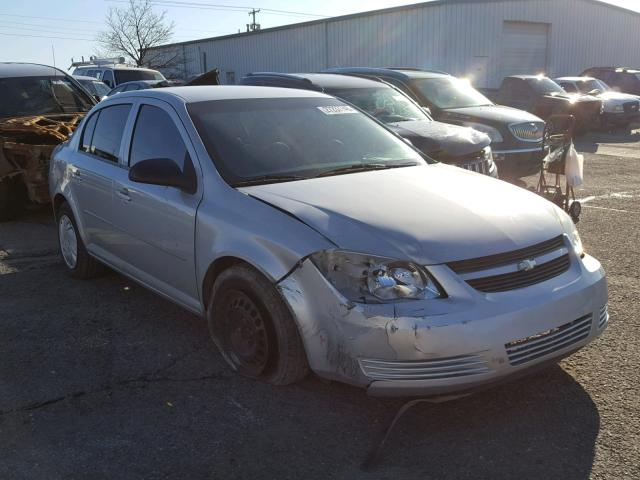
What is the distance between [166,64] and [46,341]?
149 feet

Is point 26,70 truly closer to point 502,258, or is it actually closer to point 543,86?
point 502,258

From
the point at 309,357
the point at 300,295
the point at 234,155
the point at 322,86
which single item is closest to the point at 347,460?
the point at 309,357

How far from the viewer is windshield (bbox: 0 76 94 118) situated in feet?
28.7

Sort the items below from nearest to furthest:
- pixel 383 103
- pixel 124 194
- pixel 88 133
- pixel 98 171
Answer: pixel 124 194 → pixel 98 171 → pixel 88 133 → pixel 383 103

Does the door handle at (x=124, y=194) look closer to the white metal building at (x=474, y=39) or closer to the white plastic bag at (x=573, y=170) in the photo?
the white plastic bag at (x=573, y=170)

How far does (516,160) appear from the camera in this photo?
938 cm

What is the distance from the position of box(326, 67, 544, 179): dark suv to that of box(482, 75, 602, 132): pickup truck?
6385 mm

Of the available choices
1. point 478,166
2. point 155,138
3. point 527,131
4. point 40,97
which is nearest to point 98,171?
point 155,138

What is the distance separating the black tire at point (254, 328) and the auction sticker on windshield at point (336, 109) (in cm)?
157

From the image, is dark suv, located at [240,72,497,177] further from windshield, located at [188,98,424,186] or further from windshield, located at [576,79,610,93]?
windshield, located at [576,79,610,93]

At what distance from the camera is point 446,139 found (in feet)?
22.0

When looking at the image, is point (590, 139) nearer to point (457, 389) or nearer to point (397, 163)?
point (397, 163)

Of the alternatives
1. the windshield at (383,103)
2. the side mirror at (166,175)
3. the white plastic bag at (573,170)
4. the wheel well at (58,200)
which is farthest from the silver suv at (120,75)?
the side mirror at (166,175)

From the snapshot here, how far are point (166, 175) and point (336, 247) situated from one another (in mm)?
1300
